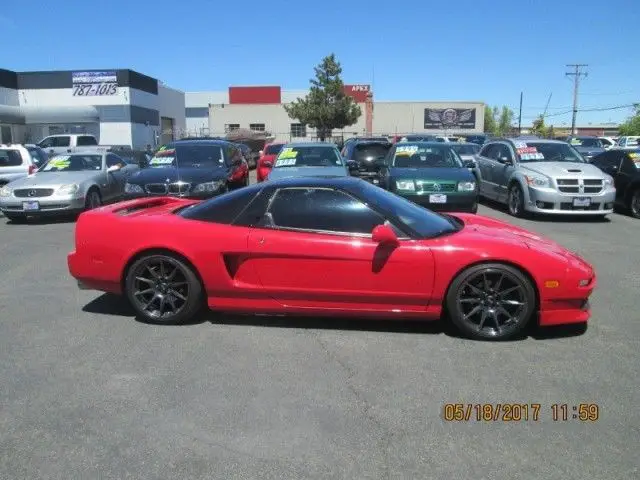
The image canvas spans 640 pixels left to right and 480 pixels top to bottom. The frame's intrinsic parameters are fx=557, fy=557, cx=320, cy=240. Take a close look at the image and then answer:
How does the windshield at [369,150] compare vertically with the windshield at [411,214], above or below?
above

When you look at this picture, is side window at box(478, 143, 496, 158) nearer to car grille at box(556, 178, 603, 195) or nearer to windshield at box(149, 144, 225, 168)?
car grille at box(556, 178, 603, 195)

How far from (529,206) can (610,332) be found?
6.88 m

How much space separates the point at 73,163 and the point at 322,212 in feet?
32.2

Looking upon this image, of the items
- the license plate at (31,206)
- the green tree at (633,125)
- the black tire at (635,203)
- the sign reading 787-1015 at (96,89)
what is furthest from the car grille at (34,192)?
the green tree at (633,125)

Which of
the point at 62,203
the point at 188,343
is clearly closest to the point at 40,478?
the point at 188,343

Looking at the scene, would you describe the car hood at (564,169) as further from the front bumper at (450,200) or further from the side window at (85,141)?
the side window at (85,141)

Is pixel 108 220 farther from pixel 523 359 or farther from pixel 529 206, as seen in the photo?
pixel 529 206

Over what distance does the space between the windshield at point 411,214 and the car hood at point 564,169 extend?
22.5ft

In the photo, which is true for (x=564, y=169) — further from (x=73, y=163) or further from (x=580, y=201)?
(x=73, y=163)

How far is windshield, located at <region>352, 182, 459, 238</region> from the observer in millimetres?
4680

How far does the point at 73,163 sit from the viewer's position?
498 inches

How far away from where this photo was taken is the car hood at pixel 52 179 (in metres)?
11.2

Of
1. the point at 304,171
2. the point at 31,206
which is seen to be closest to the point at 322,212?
the point at 304,171
